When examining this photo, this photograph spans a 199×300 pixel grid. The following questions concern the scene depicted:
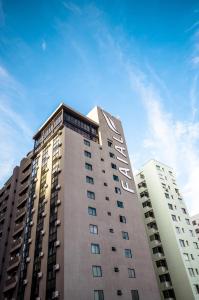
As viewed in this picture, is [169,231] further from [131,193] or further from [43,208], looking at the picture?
[43,208]

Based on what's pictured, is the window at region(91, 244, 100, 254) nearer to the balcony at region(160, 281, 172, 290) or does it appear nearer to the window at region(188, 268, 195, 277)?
the balcony at region(160, 281, 172, 290)

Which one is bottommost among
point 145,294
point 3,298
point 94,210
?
point 145,294

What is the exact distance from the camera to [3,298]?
4150cm

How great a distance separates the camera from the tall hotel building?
32406 mm

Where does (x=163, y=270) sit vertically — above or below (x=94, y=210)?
below

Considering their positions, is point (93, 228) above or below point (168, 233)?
below

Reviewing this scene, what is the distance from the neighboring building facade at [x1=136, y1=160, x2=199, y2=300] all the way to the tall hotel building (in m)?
11.2

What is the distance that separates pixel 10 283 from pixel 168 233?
32.0 metres

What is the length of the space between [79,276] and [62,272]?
7.56 ft

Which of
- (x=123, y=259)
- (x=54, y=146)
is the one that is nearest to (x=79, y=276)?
(x=123, y=259)

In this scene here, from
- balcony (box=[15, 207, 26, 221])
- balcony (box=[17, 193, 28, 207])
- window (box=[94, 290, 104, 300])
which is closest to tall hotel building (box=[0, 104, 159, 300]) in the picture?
window (box=[94, 290, 104, 300])

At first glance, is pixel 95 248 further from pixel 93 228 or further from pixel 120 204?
pixel 120 204

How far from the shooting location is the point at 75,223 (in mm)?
35469

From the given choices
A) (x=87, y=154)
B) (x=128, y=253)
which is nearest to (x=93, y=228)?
(x=128, y=253)
